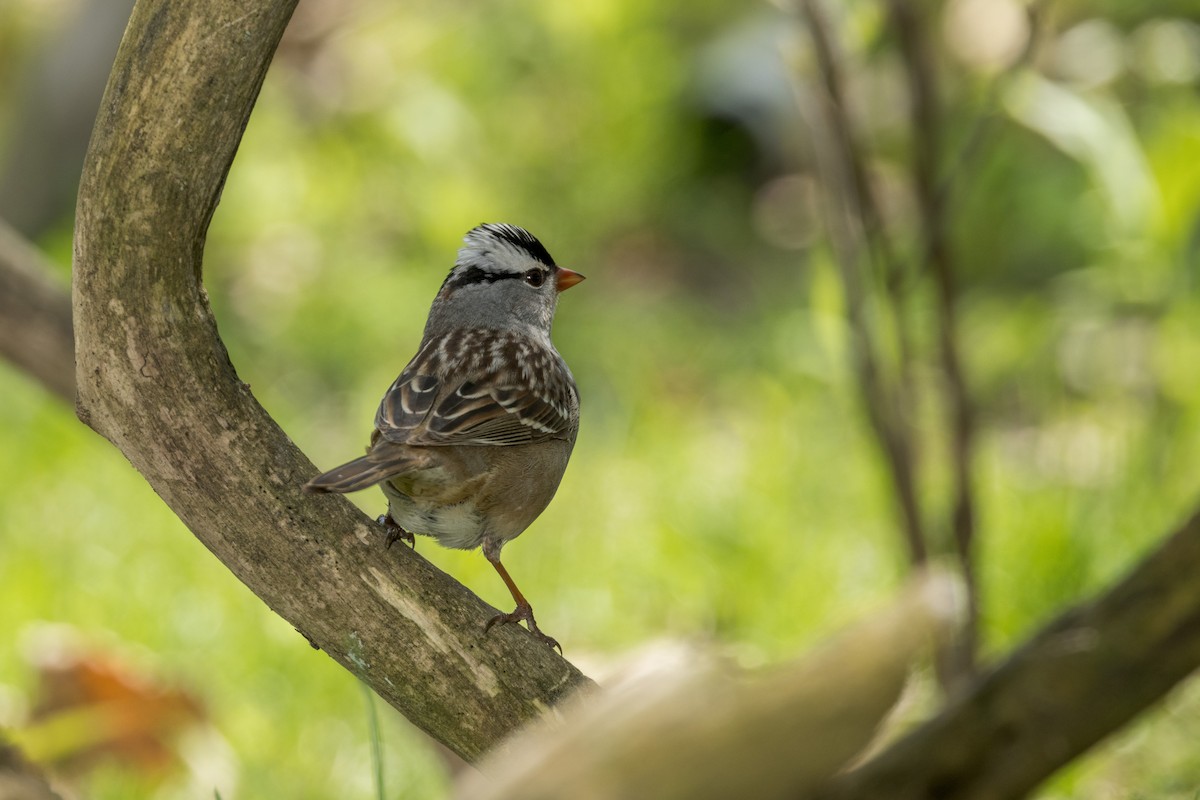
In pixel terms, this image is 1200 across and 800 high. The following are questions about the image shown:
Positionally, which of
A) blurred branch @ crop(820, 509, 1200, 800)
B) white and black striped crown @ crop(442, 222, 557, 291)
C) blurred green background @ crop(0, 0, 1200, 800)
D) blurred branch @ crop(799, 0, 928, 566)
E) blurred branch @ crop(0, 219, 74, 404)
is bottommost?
blurred green background @ crop(0, 0, 1200, 800)

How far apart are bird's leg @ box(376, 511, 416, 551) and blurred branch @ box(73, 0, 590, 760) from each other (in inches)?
2.2

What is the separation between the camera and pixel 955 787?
1.65 meters

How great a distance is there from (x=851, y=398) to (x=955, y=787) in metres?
4.44

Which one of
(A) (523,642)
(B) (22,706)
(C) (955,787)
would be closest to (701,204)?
(B) (22,706)

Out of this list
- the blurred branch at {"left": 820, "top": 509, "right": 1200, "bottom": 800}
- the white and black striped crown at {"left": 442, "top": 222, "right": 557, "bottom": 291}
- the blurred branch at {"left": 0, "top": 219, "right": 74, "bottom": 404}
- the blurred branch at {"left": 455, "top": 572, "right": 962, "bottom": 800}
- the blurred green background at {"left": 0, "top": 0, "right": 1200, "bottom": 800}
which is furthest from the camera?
the blurred green background at {"left": 0, "top": 0, "right": 1200, "bottom": 800}

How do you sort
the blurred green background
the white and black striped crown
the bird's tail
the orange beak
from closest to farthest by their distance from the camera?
the bird's tail, the white and black striped crown, the orange beak, the blurred green background

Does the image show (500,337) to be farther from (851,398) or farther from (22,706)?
(851,398)

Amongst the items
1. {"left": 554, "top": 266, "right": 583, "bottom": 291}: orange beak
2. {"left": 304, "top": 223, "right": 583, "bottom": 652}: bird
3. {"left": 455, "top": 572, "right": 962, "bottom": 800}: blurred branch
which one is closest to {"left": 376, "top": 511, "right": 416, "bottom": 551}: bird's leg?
{"left": 304, "top": 223, "right": 583, "bottom": 652}: bird

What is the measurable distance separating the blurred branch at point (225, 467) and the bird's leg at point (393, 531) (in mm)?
56

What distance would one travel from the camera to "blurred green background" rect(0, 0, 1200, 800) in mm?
4543

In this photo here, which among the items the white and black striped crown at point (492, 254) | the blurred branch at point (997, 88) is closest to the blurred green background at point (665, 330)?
the blurred branch at point (997, 88)

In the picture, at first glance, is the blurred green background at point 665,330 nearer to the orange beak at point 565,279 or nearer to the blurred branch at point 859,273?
the blurred branch at point 859,273

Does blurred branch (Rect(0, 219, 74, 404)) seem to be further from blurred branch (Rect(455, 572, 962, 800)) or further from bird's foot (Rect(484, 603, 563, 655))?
blurred branch (Rect(455, 572, 962, 800))

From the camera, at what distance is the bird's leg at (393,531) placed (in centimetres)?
246
